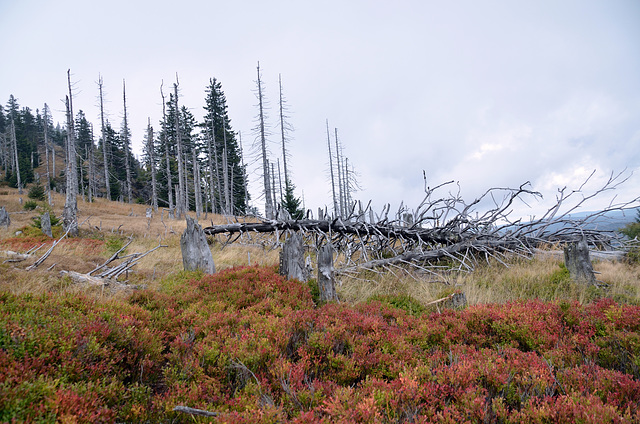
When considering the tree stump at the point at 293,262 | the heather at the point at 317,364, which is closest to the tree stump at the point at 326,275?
the heather at the point at 317,364

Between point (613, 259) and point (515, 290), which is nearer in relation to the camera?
point (515, 290)

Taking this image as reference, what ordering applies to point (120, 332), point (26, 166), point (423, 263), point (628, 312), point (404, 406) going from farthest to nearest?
1. point (26, 166)
2. point (423, 263)
3. point (628, 312)
4. point (120, 332)
5. point (404, 406)

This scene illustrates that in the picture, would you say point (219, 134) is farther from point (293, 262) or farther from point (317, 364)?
point (317, 364)

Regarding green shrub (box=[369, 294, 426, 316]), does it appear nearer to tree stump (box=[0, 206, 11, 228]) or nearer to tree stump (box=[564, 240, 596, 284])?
tree stump (box=[564, 240, 596, 284])

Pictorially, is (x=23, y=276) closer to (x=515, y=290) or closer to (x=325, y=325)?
(x=325, y=325)

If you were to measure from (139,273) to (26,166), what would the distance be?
57409 mm

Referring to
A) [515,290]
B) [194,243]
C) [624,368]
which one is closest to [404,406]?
[624,368]

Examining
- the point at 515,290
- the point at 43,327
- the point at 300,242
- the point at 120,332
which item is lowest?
the point at 515,290

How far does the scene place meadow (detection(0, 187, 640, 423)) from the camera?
2.12 metres

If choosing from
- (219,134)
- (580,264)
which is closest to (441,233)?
Result: (580,264)

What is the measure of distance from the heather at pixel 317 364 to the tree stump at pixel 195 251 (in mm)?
2712

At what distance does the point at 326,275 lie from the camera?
540cm

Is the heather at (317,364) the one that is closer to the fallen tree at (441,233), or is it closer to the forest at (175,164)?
the fallen tree at (441,233)

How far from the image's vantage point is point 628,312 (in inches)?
140
